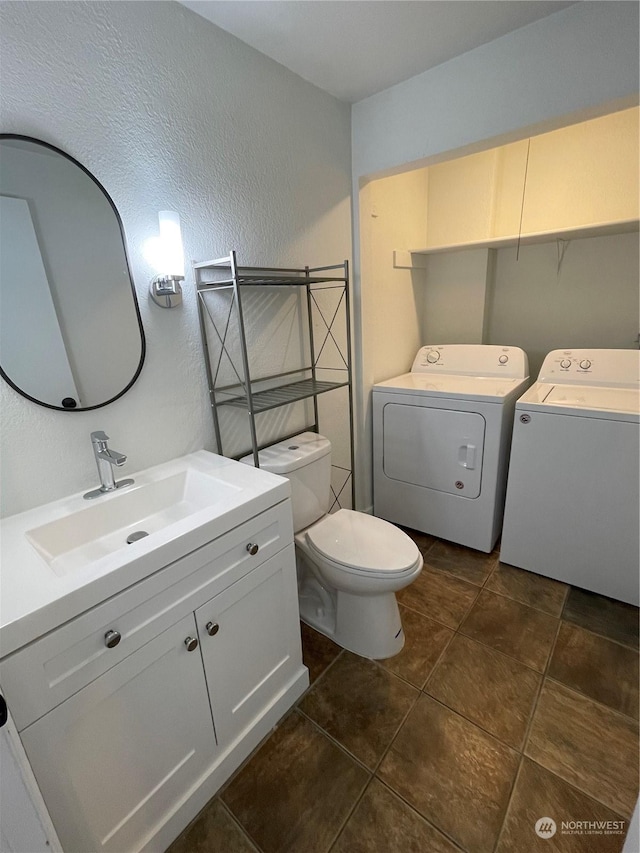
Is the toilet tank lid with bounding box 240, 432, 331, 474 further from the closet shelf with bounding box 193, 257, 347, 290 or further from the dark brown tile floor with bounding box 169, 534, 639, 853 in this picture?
the dark brown tile floor with bounding box 169, 534, 639, 853

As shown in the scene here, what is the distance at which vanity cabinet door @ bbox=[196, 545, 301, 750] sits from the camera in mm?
1111

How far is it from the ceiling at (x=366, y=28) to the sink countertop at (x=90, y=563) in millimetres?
1526

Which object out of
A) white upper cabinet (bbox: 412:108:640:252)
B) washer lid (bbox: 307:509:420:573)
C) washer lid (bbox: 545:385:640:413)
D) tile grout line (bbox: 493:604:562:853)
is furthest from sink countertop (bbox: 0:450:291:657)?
white upper cabinet (bbox: 412:108:640:252)

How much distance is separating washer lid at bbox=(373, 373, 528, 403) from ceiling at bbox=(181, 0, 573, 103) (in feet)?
4.63

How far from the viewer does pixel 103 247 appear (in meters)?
1.19

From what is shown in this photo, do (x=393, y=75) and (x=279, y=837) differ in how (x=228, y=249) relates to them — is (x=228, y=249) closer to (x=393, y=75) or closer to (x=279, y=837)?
(x=393, y=75)

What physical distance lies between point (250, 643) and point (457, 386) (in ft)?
5.52

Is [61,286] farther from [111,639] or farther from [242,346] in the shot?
[111,639]

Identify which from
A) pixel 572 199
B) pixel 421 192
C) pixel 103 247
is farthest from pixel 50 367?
pixel 572 199

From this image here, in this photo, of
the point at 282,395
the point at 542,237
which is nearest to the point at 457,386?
the point at 542,237

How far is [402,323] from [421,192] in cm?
89

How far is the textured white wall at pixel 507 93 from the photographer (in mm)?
1318

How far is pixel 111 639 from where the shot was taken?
0.85 metres

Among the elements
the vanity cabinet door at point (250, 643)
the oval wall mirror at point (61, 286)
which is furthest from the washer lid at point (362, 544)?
the oval wall mirror at point (61, 286)
